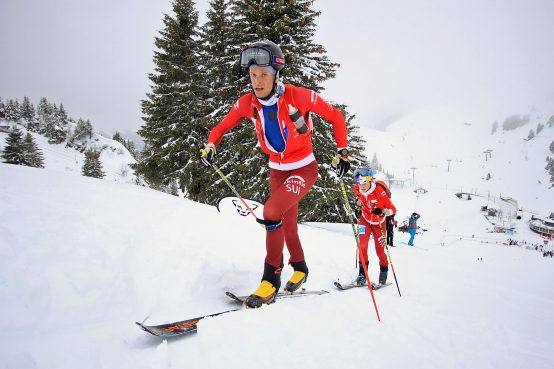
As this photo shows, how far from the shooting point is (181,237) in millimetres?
4566

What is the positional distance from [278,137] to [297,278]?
2.00m

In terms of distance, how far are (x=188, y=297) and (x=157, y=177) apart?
15646 mm

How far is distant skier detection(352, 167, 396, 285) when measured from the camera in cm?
536

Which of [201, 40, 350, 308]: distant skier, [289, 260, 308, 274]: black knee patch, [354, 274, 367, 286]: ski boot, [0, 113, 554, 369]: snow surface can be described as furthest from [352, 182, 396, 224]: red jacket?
[201, 40, 350, 308]: distant skier

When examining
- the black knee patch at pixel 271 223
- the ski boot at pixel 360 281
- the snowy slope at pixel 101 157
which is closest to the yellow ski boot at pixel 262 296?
the black knee patch at pixel 271 223

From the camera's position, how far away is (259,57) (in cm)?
324

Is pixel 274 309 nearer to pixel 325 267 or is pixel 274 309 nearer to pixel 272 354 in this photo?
pixel 272 354

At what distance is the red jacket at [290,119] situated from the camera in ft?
11.2

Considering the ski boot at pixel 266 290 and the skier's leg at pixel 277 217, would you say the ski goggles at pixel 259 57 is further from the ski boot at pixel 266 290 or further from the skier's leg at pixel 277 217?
the ski boot at pixel 266 290

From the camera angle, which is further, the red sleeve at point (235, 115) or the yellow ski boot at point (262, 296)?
the red sleeve at point (235, 115)

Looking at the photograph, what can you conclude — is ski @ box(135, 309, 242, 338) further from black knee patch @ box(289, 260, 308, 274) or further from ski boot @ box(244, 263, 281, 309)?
black knee patch @ box(289, 260, 308, 274)

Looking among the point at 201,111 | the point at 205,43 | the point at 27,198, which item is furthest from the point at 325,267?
the point at 205,43

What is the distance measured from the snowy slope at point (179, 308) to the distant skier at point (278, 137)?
613mm

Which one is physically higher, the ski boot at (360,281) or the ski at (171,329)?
Answer: the ski at (171,329)
